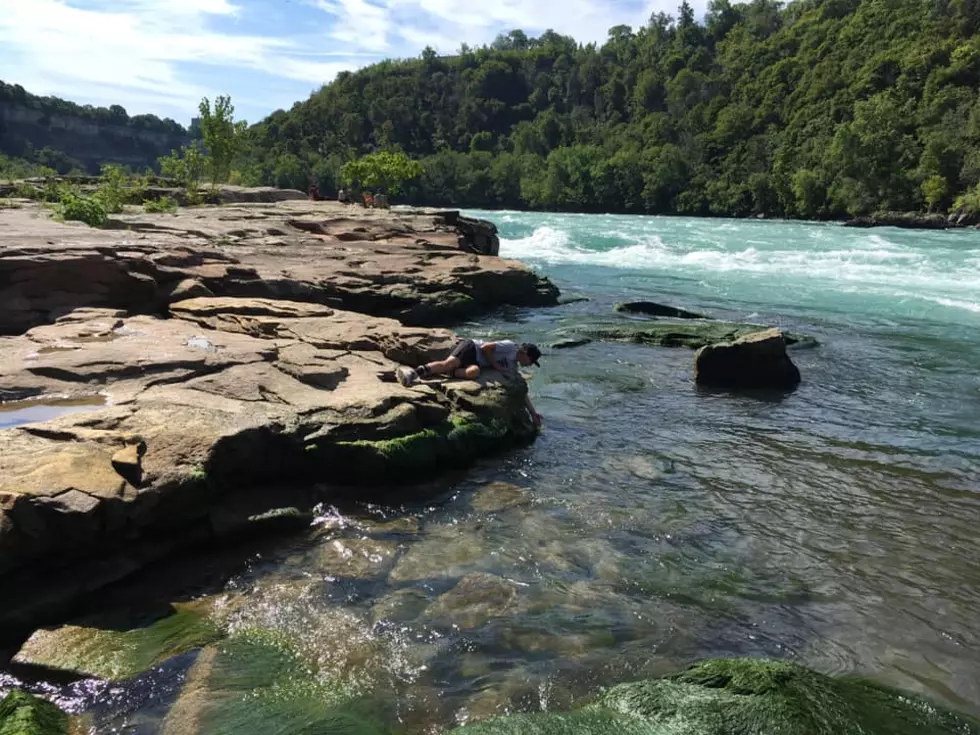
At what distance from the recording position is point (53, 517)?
15.8ft

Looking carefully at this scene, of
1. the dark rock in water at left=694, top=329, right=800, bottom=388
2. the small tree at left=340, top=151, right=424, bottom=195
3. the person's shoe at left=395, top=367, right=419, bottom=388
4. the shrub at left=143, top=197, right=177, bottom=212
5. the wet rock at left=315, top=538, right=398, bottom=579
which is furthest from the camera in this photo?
the small tree at left=340, top=151, right=424, bottom=195

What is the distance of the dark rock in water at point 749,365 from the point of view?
11.9 meters

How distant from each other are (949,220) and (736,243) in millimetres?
26010

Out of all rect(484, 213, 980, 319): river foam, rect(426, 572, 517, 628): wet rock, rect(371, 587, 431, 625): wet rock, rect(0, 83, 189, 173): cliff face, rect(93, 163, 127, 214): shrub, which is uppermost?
rect(0, 83, 189, 173): cliff face

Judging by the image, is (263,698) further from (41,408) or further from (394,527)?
(41,408)

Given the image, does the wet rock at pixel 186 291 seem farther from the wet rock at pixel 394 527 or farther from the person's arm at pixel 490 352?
the wet rock at pixel 394 527

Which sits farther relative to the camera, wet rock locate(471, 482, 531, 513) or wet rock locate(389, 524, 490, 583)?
wet rock locate(471, 482, 531, 513)

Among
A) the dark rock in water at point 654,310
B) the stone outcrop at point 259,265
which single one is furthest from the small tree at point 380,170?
the dark rock in water at point 654,310

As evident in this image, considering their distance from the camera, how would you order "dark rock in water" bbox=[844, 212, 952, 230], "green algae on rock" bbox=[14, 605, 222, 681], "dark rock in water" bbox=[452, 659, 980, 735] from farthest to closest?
"dark rock in water" bbox=[844, 212, 952, 230]
"green algae on rock" bbox=[14, 605, 222, 681]
"dark rock in water" bbox=[452, 659, 980, 735]

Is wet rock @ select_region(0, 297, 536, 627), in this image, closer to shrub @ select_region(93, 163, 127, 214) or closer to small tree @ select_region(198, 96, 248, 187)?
shrub @ select_region(93, 163, 127, 214)

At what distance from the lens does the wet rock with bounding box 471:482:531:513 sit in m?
7.02

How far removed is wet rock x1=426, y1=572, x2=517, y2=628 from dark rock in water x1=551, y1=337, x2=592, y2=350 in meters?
9.05

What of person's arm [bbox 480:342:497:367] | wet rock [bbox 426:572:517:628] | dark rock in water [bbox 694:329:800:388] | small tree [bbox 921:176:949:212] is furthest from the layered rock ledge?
small tree [bbox 921:176:949:212]

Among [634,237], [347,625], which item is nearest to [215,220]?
[347,625]
